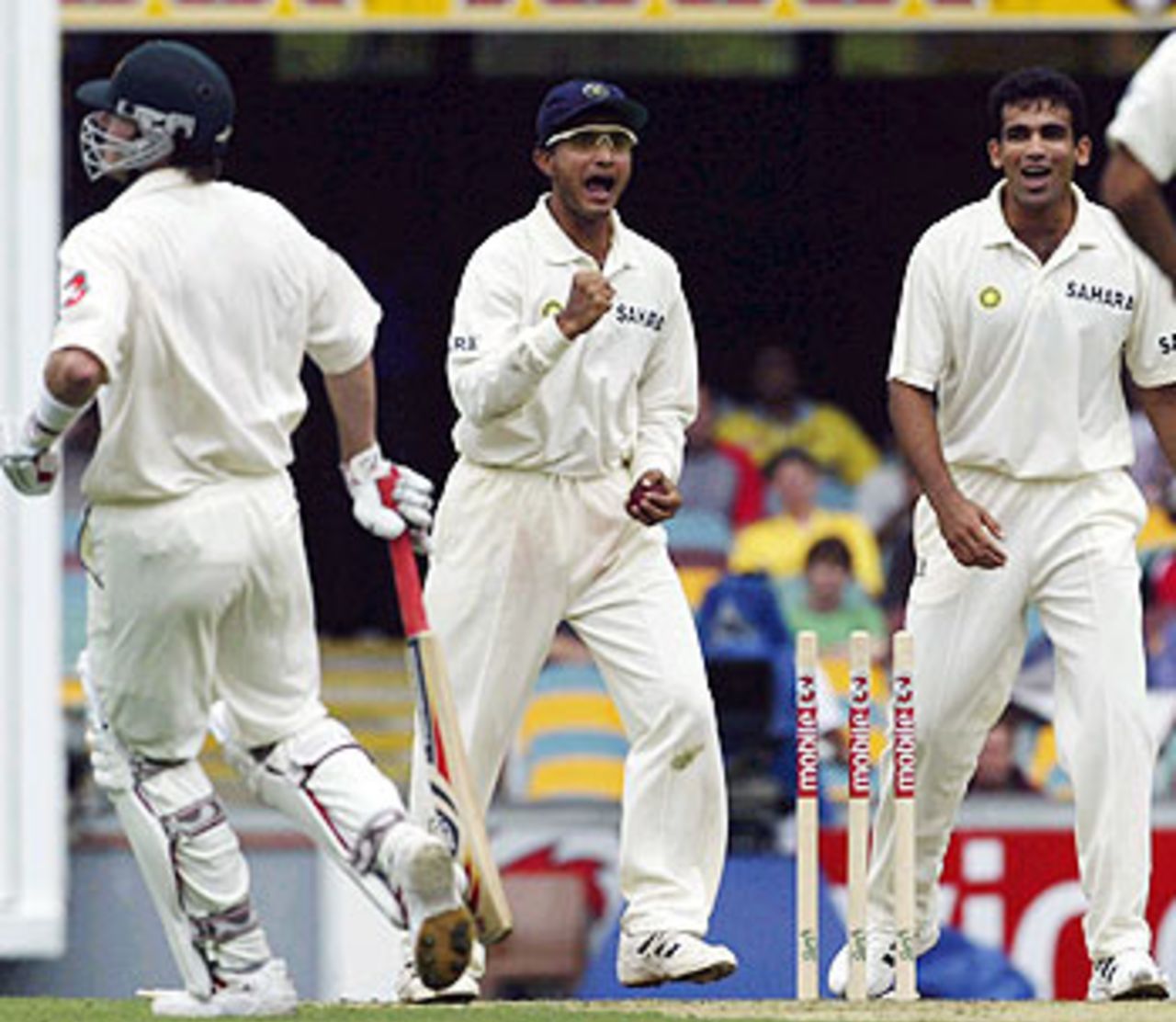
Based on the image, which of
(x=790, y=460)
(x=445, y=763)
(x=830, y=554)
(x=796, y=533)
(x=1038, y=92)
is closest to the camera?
(x=445, y=763)

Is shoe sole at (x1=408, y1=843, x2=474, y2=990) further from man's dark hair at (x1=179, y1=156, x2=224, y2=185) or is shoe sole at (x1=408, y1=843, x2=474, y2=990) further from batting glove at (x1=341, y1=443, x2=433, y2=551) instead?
man's dark hair at (x1=179, y1=156, x2=224, y2=185)

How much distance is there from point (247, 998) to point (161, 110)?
5.19ft

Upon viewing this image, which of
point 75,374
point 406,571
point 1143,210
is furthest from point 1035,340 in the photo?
point 75,374

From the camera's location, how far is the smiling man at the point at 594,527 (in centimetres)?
899

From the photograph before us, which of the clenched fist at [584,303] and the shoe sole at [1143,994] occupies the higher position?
the clenched fist at [584,303]

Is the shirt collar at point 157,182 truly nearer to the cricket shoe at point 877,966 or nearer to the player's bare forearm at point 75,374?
the player's bare forearm at point 75,374

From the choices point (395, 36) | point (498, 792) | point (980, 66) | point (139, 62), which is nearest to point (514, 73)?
point (395, 36)

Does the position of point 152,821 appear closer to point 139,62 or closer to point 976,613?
point 139,62

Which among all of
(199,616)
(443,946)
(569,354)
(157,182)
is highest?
(157,182)

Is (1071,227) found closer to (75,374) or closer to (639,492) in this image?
(639,492)

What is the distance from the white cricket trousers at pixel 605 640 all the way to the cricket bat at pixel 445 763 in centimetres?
64

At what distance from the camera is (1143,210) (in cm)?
710

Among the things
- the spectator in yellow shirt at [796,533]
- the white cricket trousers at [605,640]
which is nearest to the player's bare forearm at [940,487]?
the white cricket trousers at [605,640]

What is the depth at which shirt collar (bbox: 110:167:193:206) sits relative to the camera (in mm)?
7855
